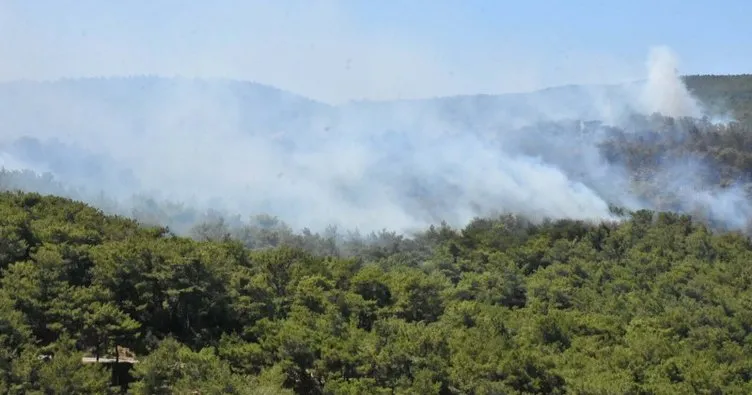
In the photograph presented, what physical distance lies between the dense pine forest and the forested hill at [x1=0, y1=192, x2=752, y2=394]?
8 centimetres

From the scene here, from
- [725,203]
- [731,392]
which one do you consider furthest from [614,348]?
[725,203]

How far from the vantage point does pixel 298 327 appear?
30484mm

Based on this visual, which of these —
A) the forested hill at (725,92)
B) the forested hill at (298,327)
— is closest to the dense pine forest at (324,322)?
the forested hill at (298,327)

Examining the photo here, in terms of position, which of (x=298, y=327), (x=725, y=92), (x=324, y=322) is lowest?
(x=298, y=327)

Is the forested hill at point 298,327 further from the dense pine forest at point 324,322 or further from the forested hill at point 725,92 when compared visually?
the forested hill at point 725,92

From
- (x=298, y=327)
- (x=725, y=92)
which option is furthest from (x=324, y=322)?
(x=725, y=92)

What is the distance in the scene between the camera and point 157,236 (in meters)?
41.2

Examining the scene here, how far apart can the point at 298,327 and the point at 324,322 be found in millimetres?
1440

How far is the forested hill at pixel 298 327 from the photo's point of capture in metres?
26.2

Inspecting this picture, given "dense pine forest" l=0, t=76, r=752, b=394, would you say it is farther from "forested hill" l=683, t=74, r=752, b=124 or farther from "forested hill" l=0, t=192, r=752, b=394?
"forested hill" l=683, t=74, r=752, b=124

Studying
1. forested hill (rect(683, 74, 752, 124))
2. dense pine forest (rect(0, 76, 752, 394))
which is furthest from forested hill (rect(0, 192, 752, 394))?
forested hill (rect(683, 74, 752, 124))

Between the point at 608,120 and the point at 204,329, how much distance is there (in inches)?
3640

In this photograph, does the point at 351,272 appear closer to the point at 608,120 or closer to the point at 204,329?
the point at 204,329

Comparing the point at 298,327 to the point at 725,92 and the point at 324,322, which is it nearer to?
the point at 324,322
